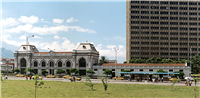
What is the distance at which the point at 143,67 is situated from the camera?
9069cm

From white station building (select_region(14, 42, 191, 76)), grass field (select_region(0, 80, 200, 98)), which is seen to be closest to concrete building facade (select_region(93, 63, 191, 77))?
white station building (select_region(14, 42, 191, 76))

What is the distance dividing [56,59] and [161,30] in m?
72.6

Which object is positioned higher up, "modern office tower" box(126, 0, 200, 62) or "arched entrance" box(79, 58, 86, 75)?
"modern office tower" box(126, 0, 200, 62)

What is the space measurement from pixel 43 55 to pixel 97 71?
89.6 ft

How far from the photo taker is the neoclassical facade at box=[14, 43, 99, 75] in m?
96.9

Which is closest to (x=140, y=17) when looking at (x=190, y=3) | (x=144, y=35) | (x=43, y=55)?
(x=144, y=35)

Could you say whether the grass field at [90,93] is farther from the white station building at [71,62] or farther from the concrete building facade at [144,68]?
the white station building at [71,62]

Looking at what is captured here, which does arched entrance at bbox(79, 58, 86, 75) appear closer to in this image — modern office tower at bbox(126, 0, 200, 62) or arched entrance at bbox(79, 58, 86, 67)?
arched entrance at bbox(79, 58, 86, 67)

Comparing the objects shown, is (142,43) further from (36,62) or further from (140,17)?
(36,62)

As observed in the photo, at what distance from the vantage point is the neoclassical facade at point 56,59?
96.9 metres

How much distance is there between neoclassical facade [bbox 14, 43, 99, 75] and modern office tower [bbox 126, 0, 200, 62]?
4238cm

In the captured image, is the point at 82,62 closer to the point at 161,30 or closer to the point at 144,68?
the point at 144,68

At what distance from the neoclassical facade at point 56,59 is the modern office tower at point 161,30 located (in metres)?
42.4

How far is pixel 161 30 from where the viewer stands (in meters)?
139
